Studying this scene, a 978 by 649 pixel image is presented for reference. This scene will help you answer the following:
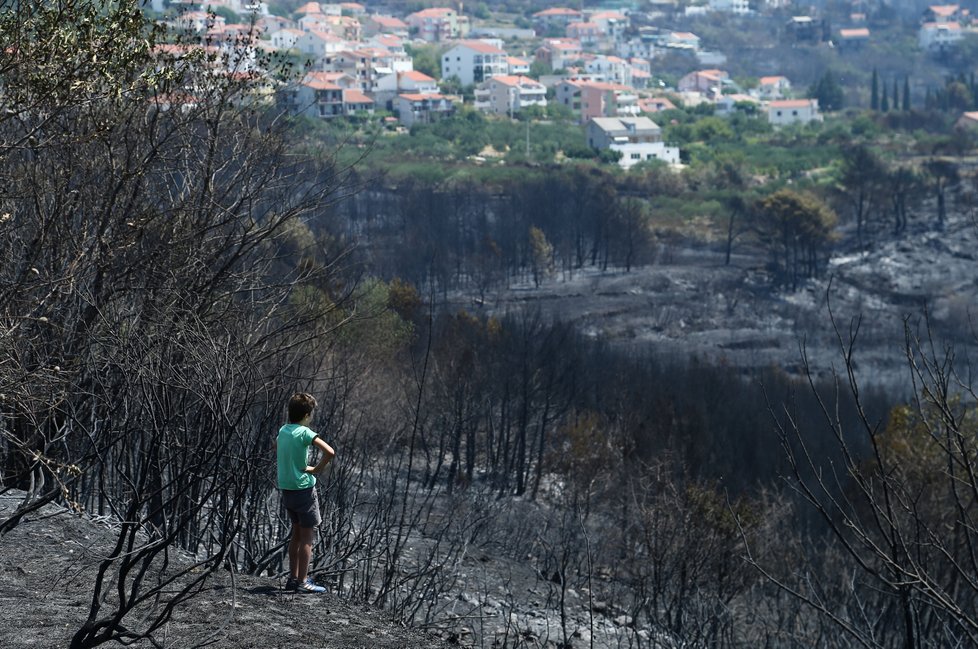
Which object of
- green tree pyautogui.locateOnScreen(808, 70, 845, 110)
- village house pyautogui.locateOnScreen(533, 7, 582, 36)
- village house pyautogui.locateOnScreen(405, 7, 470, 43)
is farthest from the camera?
village house pyautogui.locateOnScreen(533, 7, 582, 36)

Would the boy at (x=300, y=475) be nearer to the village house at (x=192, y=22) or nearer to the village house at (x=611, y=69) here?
the village house at (x=192, y=22)

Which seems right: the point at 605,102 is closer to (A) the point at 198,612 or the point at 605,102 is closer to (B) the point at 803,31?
(B) the point at 803,31

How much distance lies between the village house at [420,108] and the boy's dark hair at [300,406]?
238 ft

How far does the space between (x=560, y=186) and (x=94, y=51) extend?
47515 mm

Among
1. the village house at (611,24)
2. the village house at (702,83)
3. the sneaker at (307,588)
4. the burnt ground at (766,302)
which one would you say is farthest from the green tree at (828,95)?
the sneaker at (307,588)

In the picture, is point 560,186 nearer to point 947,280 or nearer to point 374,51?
point 947,280

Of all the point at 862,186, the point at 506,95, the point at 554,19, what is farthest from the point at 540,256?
the point at 554,19

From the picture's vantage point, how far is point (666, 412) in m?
25.5

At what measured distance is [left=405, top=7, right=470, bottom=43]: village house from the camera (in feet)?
382

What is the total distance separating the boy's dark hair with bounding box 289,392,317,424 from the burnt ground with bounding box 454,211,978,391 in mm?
28774

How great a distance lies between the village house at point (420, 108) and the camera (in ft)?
260

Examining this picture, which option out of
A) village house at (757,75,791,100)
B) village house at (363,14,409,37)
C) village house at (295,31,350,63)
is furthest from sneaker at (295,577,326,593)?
village house at (363,14,409,37)

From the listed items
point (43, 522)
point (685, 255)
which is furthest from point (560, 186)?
point (43, 522)

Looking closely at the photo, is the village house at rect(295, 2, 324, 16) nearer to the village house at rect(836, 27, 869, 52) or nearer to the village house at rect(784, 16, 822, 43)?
the village house at rect(784, 16, 822, 43)
